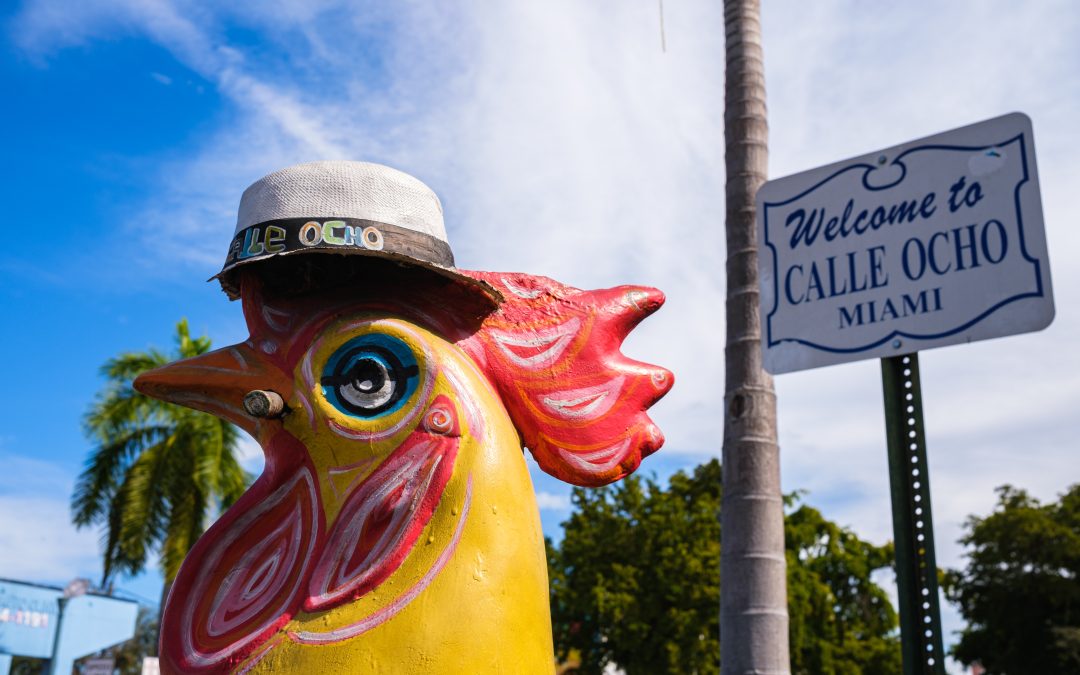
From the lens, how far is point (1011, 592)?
933 inches

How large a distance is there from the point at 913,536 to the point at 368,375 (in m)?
1.38

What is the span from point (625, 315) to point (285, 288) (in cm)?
85

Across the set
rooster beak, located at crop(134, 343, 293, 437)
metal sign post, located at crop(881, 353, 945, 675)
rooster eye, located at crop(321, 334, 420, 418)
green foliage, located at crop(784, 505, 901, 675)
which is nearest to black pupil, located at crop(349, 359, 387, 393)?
rooster eye, located at crop(321, 334, 420, 418)

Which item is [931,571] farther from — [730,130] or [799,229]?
→ [730,130]

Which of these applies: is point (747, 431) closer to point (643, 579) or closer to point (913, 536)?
point (913, 536)

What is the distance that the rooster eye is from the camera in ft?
6.95

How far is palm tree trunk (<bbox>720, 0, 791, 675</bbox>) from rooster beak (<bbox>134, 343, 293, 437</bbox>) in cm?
332

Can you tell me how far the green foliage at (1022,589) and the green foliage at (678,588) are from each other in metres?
4.26

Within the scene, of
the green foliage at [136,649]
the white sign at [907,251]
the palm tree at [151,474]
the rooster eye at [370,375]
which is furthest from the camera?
the green foliage at [136,649]

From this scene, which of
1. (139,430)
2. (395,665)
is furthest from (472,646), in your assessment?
(139,430)

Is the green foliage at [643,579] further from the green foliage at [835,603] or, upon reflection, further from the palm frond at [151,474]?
the palm frond at [151,474]

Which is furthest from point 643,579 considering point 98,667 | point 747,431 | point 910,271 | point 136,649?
point 136,649

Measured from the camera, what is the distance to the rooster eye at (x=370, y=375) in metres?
2.12

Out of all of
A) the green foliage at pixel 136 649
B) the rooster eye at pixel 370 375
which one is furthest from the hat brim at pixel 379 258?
the green foliage at pixel 136 649
